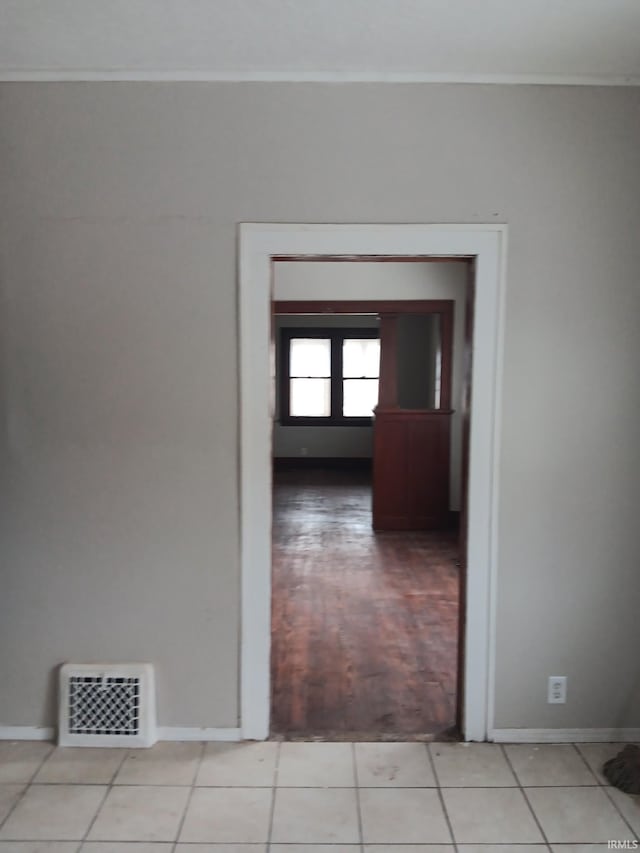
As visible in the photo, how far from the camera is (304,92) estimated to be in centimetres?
271

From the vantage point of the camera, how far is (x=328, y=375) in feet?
34.2

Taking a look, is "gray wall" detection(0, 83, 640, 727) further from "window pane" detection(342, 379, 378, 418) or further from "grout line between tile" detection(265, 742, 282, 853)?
"window pane" detection(342, 379, 378, 418)

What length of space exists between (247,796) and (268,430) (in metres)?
1.29

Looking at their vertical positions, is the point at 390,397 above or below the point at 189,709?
above

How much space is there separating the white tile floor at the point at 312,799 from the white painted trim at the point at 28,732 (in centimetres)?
4

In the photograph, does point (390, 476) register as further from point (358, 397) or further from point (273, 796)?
point (273, 796)

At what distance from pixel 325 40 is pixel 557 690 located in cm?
252

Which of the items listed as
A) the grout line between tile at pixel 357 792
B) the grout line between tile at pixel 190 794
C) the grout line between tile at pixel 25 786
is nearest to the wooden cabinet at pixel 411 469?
the grout line between tile at pixel 357 792

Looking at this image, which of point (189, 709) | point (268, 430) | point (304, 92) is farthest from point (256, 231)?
Result: point (189, 709)

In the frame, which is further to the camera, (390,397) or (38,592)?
(390,397)

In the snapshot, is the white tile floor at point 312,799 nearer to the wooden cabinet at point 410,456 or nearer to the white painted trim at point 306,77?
the white painted trim at point 306,77

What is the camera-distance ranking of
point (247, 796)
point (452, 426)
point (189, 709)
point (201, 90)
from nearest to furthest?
point (247, 796) < point (201, 90) < point (189, 709) < point (452, 426)

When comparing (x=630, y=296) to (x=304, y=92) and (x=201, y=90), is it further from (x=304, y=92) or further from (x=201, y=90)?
(x=201, y=90)

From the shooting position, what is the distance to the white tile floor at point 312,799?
2297 mm
